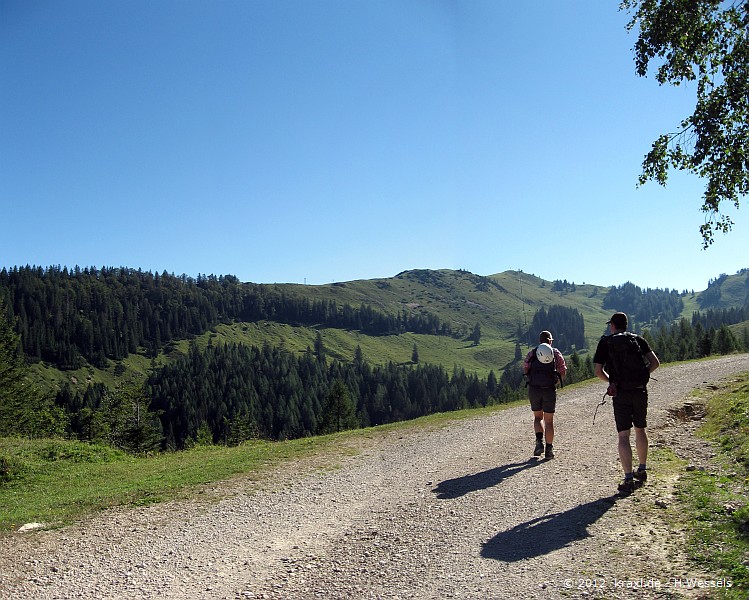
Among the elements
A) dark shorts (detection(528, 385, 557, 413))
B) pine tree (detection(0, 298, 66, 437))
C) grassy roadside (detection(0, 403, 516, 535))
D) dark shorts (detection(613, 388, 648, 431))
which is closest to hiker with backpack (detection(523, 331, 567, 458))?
dark shorts (detection(528, 385, 557, 413))

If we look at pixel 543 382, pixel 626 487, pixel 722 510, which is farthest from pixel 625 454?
pixel 543 382

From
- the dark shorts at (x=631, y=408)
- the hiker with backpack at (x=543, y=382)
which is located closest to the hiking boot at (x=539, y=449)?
the hiker with backpack at (x=543, y=382)

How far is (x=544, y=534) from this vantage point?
290 inches

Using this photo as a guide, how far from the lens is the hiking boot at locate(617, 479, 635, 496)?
878 centimetres

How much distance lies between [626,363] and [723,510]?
112 inches

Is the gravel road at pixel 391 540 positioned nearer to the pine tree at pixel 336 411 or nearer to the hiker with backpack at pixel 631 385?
the hiker with backpack at pixel 631 385

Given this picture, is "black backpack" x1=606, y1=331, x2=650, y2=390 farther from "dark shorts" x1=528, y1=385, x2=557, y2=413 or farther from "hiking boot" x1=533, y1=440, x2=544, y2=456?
"hiking boot" x1=533, y1=440, x2=544, y2=456

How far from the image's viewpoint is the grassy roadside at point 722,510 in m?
5.75

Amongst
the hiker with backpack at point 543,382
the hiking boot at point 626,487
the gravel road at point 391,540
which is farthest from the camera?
the hiker with backpack at point 543,382

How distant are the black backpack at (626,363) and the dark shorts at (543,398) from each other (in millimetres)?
3030

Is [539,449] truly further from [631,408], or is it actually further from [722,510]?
[722,510]

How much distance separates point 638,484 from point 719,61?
8.76m

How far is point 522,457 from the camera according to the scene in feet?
41.4

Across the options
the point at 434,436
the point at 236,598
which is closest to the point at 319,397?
the point at 434,436
